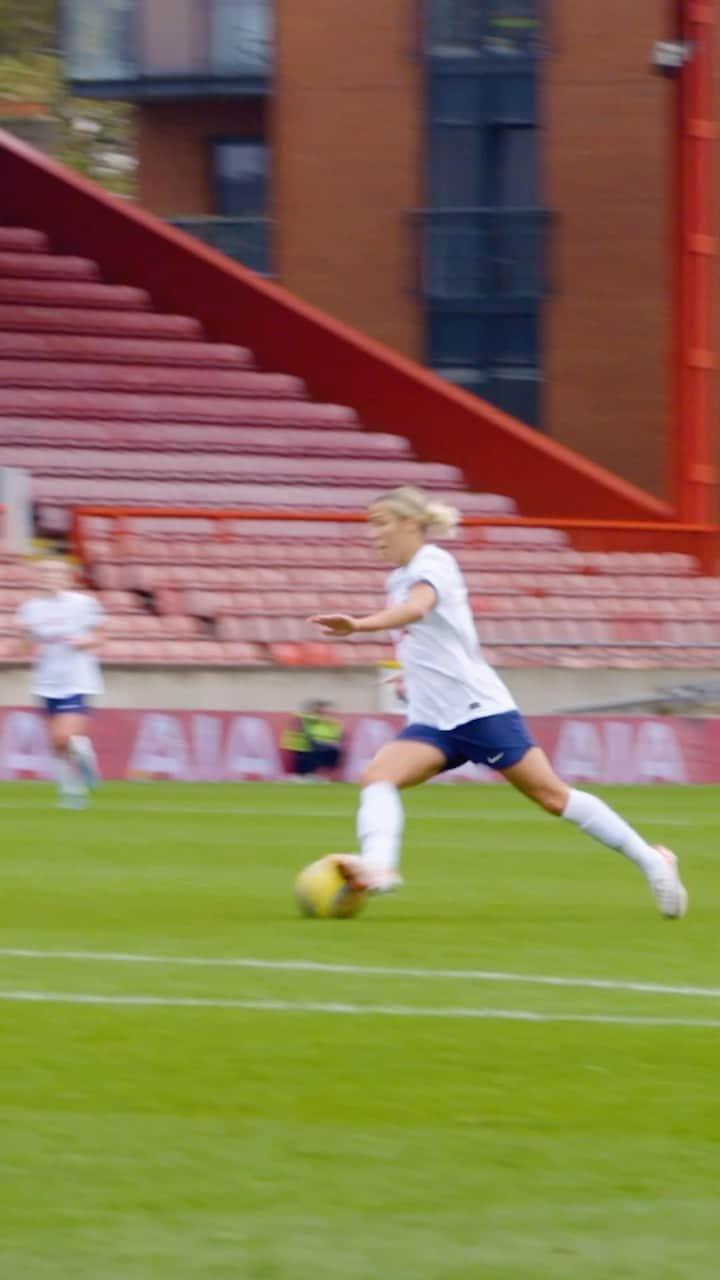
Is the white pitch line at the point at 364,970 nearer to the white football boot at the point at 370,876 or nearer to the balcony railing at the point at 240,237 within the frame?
the white football boot at the point at 370,876

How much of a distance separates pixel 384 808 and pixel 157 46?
31.1 metres

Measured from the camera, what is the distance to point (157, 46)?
38.1 m

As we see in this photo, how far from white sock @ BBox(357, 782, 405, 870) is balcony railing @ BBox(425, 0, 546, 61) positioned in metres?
27.2

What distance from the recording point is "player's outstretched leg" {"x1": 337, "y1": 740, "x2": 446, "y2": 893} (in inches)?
343

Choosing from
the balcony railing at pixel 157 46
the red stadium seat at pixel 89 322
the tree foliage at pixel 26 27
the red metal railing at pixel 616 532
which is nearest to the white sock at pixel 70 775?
the red metal railing at pixel 616 532

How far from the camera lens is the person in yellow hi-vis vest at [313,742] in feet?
68.2

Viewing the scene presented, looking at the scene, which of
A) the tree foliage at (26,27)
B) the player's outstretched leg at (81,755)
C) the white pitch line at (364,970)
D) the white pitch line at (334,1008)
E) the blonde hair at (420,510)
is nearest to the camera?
the white pitch line at (334,1008)

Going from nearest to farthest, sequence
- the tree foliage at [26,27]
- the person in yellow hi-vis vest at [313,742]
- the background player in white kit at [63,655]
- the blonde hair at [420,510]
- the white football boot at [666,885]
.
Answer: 1. the blonde hair at [420,510]
2. the white football boot at [666,885]
3. the background player in white kit at [63,655]
4. the person in yellow hi-vis vest at [313,742]
5. the tree foliage at [26,27]

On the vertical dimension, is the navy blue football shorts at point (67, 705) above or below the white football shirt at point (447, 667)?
below

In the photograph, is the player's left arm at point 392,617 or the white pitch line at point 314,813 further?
the white pitch line at point 314,813

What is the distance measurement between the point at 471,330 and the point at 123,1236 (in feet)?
103

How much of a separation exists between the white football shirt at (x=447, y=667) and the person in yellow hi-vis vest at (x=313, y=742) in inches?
464

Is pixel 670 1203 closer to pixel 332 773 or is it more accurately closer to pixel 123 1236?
pixel 123 1236

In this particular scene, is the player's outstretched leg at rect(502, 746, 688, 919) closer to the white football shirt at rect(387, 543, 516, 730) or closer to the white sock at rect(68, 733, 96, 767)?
the white football shirt at rect(387, 543, 516, 730)
